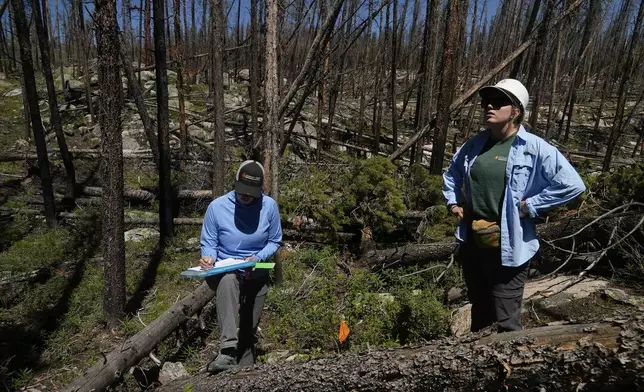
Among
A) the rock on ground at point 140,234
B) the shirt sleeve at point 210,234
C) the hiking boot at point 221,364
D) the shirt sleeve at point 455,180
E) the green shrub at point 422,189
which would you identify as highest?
the shirt sleeve at point 455,180

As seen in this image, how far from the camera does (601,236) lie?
526cm

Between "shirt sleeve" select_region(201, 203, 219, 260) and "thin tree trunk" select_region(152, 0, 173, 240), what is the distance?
445 centimetres

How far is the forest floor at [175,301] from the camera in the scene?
13.5ft

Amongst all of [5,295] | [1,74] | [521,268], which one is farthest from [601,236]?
[1,74]

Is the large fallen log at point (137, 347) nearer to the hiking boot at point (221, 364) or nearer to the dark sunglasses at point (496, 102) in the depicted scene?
the hiking boot at point (221, 364)

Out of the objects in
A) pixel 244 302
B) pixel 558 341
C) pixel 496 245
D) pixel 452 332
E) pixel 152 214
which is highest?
pixel 496 245

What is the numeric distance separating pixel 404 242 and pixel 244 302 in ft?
13.0

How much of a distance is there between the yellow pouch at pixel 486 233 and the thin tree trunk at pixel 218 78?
637cm

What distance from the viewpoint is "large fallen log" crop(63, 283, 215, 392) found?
338 centimetres

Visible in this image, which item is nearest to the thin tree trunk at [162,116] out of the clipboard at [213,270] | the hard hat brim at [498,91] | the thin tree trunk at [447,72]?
the thin tree trunk at [447,72]

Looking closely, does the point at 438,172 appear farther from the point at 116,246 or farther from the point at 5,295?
the point at 5,295

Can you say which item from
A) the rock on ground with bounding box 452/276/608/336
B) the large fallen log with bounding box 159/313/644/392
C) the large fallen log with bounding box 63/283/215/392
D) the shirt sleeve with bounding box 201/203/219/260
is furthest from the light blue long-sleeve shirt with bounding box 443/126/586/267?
the large fallen log with bounding box 63/283/215/392

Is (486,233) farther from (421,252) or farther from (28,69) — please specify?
(28,69)

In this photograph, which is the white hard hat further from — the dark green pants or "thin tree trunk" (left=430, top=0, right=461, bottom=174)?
"thin tree trunk" (left=430, top=0, right=461, bottom=174)
